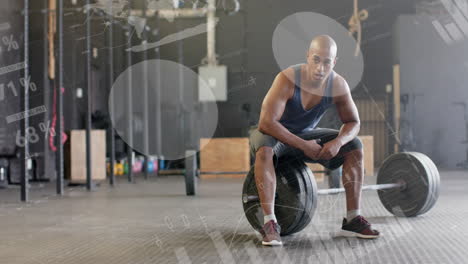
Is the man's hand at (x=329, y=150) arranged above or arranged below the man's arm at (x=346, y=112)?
below

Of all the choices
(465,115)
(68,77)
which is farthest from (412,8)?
(68,77)

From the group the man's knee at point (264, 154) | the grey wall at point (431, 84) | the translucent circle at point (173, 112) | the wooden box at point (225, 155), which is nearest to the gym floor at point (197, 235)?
the man's knee at point (264, 154)

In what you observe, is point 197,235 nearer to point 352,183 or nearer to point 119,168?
point 352,183

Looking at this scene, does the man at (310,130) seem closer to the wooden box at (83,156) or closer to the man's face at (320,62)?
the man's face at (320,62)

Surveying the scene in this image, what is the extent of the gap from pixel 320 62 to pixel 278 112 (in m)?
0.27

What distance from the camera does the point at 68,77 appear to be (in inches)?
321

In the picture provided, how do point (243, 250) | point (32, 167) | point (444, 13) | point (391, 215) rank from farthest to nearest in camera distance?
point (444, 13) → point (32, 167) → point (391, 215) → point (243, 250)

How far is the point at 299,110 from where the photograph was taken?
2.54m

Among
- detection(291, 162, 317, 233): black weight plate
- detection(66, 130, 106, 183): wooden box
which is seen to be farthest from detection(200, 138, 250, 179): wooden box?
detection(291, 162, 317, 233): black weight plate

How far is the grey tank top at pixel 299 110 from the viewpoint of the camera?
250cm

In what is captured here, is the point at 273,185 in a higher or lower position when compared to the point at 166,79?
lower

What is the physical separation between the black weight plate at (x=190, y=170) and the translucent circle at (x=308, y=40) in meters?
5.24

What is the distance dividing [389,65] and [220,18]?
323cm

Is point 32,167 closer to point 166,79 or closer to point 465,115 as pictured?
point 166,79
